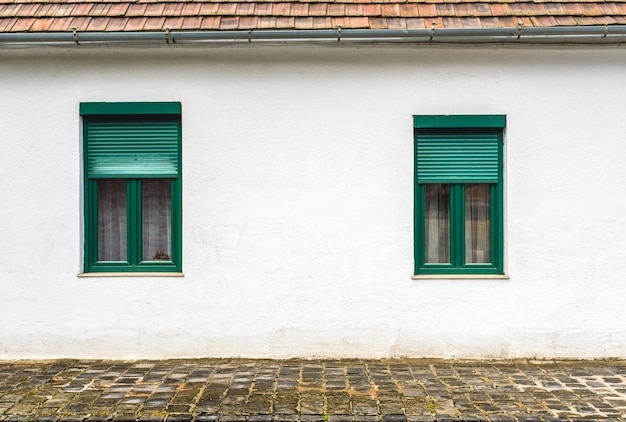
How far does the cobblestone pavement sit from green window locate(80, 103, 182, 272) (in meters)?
1.26

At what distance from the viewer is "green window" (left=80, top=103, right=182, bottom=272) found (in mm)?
7758

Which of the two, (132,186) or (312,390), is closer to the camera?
(312,390)

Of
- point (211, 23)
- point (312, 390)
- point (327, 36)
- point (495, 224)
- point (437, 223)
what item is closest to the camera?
point (312, 390)

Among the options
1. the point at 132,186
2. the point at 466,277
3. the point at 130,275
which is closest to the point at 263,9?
the point at 132,186

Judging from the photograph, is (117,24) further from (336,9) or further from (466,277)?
(466,277)

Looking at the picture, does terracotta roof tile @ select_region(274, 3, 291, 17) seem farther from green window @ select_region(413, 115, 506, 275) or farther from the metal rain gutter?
green window @ select_region(413, 115, 506, 275)

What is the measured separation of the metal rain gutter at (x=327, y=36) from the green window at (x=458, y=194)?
3.02 ft

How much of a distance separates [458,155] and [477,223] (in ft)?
2.79

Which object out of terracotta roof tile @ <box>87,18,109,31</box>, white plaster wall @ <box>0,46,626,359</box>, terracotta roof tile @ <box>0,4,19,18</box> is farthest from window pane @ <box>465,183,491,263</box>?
terracotta roof tile @ <box>0,4,19,18</box>

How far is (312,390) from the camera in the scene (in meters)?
6.33

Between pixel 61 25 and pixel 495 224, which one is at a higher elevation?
pixel 61 25

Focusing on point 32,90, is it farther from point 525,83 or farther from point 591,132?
point 591,132

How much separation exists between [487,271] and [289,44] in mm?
3456

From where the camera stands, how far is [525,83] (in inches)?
300
